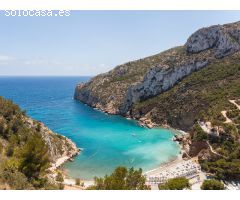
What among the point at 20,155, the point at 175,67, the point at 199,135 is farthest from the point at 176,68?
the point at 20,155

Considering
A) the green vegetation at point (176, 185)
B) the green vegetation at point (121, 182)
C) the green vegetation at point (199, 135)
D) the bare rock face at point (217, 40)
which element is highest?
the bare rock face at point (217, 40)

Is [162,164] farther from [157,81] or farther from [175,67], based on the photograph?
[157,81]

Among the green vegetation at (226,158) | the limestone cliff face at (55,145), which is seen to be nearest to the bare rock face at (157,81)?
the green vegetation at (226,158)

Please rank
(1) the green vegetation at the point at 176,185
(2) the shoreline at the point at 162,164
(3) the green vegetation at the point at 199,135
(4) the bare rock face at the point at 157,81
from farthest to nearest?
(4) the bare rock face at the point at 157,81, (3) the green vegetation at the point at 199,135, (2) the shoreline at the point at 162,164, (1) the green vegetation at the point at 176,185

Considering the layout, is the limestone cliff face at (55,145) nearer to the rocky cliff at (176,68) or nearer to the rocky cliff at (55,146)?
the rocky cliff at (55,146)

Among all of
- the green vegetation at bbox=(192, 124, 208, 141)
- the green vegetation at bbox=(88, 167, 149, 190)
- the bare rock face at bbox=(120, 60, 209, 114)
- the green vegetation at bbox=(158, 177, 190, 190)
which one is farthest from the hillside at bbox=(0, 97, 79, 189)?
the bare rock face at bbox=(120, 60, 209, 114)

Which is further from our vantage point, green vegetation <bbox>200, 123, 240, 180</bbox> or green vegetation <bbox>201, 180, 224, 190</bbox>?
green vegetation <bbox>200, 123, 240, 180</bbox>

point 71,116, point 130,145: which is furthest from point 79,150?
point 71,116

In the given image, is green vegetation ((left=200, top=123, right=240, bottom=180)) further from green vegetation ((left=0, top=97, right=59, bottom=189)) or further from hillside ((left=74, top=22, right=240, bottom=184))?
green vegetation ((left=0, top=97, right=59, bottom=189))
